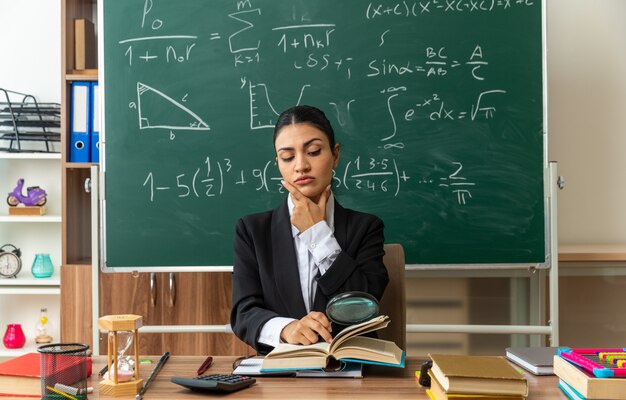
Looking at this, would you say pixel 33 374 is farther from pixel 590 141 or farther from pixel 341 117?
pixel 590 141

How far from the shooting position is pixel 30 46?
3676 mm

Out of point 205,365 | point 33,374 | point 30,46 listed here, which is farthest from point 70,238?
point 33,374

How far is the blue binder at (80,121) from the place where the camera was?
3291mm

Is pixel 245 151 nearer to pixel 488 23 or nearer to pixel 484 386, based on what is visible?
pixel 488 23

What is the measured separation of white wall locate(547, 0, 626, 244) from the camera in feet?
11.6

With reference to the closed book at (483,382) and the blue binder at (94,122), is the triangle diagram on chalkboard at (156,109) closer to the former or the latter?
the blue binder at (94,122)

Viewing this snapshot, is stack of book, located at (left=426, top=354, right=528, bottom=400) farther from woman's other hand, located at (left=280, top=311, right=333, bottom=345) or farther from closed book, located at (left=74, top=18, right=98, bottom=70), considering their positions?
closed book, located at (left=74, top=18, right=98, bottom=70)

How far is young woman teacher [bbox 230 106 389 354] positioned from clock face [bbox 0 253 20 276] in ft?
6.16

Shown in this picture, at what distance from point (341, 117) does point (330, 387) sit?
170 centimetres

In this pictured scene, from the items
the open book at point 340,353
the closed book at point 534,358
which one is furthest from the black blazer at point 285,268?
the closed book at point 534,358

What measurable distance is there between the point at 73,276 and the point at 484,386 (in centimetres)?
230

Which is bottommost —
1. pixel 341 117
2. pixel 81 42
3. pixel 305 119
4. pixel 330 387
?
pixel 330 387

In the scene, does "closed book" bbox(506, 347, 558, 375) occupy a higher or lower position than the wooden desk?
higher

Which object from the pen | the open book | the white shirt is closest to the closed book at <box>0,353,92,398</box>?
the pen
